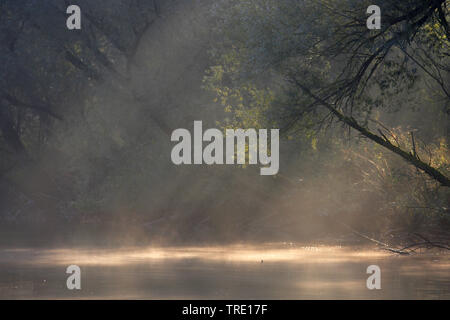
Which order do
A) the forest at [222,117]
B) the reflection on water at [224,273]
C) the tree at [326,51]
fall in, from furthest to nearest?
the forest at [222,117], the tree at [326,51], the reflection on water at [224,273]

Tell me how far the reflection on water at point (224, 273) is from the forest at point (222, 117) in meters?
2.23

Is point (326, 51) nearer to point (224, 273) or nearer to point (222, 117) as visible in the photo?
point (224, 273)

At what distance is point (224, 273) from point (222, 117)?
11712 mm

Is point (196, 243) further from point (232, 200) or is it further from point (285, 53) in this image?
point (285, 53)

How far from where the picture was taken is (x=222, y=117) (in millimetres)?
29766

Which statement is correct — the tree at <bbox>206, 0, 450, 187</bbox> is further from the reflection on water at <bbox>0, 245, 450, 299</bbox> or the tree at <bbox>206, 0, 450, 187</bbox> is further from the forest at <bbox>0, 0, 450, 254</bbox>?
the reflection on water at <bbox>0, 245, 450, 299</bbox>

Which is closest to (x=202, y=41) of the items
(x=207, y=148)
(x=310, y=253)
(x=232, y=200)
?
(x=207, y=148)

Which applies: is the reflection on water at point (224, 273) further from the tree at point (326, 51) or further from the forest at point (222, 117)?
the tree at point (326, 51)

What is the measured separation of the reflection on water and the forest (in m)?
2.23

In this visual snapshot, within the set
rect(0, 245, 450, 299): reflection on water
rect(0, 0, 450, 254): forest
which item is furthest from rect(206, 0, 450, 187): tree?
rect(0, 245, 450, 299): reflection on water

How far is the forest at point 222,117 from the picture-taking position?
19.2 m

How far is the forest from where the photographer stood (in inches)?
757

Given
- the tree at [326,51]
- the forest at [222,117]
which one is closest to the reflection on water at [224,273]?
the forest at [222,117]
